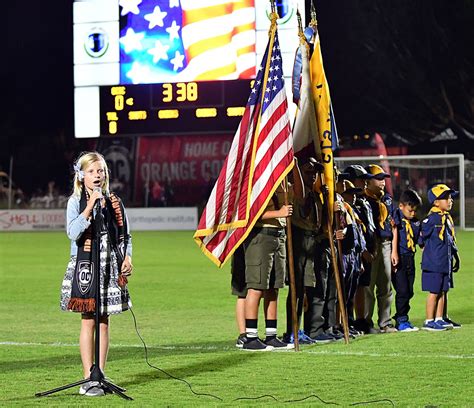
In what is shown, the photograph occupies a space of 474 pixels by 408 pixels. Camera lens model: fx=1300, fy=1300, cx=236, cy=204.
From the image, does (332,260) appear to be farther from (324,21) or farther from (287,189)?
(324,21)

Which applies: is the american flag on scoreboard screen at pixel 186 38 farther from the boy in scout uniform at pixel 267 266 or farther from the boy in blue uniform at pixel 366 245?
the boy in scout uniform at pixel 267 266

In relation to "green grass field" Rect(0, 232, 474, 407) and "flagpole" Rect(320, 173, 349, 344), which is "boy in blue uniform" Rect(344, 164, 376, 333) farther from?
"flagpole" Rect(320, 173, 349, 344)

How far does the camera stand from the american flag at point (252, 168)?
471 inches

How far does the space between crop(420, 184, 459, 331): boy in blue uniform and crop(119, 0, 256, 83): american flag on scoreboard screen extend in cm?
2370

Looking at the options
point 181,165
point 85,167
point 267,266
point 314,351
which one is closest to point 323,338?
point 314,351

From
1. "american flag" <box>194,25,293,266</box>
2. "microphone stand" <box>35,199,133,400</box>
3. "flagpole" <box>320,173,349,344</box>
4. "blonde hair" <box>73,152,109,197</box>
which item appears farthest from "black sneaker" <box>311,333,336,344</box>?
"blonde hair" <box>73,152,109,197</box>

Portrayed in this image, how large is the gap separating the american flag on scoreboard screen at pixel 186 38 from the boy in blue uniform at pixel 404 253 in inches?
926

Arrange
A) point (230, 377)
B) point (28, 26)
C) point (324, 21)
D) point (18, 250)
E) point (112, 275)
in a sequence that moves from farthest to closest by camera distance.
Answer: point (28, 26), point (324, 21), point (18, 250), point (230, 377), point (112, 275)

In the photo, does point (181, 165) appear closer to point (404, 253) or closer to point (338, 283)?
point (404, 253)

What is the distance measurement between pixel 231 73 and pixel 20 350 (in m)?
25.4

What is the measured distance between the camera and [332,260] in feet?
41.1

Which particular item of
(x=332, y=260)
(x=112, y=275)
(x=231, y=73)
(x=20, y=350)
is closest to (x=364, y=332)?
(x=332, y=260)

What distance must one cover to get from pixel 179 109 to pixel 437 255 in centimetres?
2336

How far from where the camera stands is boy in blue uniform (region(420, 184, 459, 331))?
44.8 feet
